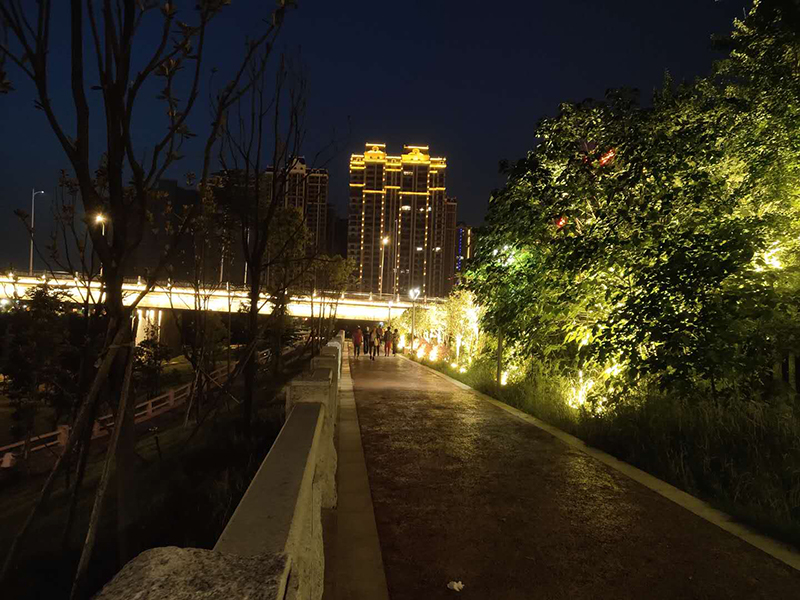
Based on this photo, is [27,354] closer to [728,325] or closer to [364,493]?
[364,493]

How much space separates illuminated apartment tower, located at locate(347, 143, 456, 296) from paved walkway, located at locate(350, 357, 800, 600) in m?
80.7

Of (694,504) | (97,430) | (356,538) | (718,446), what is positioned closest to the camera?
(356,538)

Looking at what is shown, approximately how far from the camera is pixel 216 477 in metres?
6.91

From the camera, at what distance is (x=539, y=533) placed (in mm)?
5395

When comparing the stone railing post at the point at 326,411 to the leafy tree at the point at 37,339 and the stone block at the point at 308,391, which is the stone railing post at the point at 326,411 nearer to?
the stone block at the point at 308,391

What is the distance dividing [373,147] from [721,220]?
9412 cm

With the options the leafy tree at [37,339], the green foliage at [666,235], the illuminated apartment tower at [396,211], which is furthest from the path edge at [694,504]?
the illuminated apartment tower at [396,211]

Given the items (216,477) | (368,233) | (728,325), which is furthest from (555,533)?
(368,233)

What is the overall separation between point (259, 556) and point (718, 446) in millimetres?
7161

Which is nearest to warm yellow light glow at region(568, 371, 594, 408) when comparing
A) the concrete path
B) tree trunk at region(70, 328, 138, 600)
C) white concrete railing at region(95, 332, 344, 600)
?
the concrete path

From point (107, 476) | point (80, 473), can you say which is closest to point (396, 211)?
point (80, 473)

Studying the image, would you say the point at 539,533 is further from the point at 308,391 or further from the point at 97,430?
the point at 97,430

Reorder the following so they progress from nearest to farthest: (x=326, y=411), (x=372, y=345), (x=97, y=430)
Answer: (x=326, y=411)
(x=97, y=430)
(x=372, y=345)

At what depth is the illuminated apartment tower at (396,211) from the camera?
9181 centimetres
